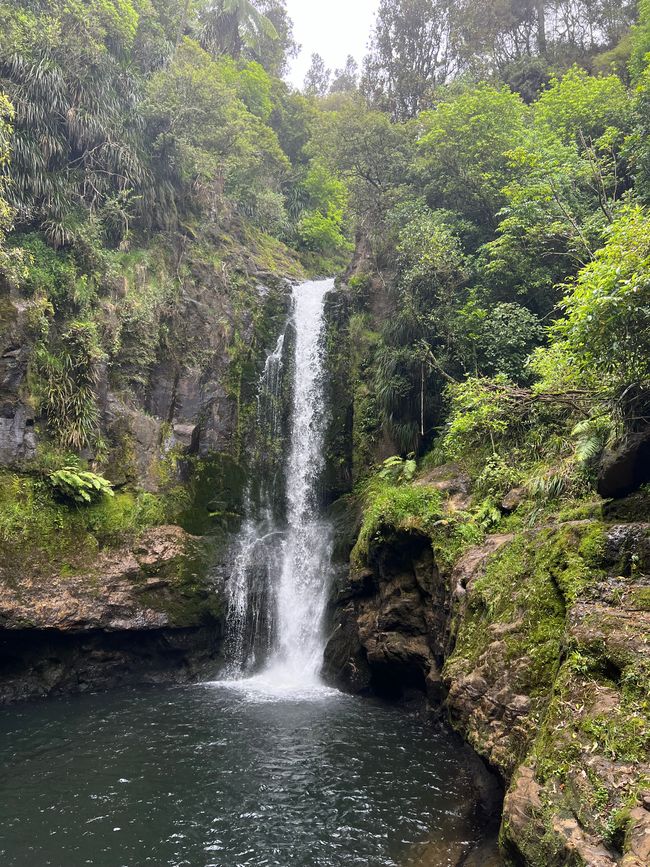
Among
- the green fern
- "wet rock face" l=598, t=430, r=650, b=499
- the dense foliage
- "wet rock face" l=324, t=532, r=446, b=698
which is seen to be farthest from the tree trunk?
the green fern

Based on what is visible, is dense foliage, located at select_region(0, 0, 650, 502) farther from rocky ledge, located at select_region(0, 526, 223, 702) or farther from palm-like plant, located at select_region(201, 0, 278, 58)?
palm-like plant, located at select_region(201, 0, 278, 58)

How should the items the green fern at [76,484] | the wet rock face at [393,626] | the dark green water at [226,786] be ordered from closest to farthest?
1. the dark green water at [226,786]
2. the wet rock face at [393,626]
3. the green fern at [76,484]

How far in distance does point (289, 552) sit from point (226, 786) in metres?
8.51

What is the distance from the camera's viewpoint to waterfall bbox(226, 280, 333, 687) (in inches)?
581

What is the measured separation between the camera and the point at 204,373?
741 inches

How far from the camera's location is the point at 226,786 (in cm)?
825

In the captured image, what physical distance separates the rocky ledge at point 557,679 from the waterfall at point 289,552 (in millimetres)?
4839

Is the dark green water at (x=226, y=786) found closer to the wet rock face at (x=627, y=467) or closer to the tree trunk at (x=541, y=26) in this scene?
the wet rock face at (x=627, y=467)

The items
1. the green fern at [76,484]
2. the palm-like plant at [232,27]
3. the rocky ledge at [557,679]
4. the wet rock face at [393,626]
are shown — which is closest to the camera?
the rocky ledge at [557,679]

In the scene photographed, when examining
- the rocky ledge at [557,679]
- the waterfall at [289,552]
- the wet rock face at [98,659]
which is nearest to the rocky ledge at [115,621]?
the wet rock face at [98,659]

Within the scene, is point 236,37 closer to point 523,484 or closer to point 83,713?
point 523,484

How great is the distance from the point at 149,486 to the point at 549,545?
39.7ft

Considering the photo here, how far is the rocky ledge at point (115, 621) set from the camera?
12680mm

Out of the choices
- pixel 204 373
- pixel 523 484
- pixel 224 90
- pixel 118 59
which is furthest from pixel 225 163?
pixel 523 484
